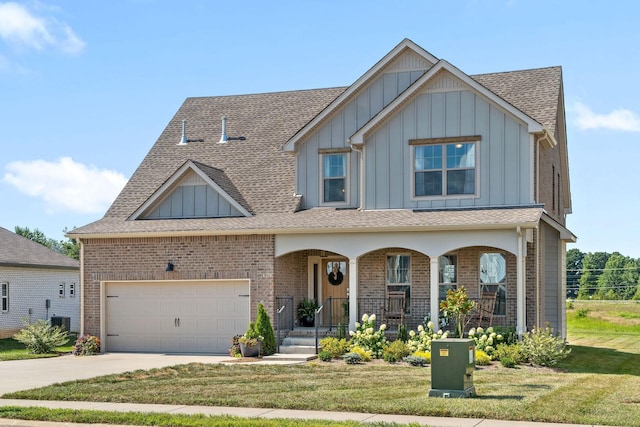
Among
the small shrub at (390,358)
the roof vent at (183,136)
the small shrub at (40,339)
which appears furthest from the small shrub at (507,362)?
the roof vent at (183,136)

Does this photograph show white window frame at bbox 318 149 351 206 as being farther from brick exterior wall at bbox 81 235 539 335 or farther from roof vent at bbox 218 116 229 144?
roof vent at bbox 218 116 229 144

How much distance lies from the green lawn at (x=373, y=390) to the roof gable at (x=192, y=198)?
692 centimetres

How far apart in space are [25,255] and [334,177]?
1631 cm

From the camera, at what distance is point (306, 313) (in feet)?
85.0

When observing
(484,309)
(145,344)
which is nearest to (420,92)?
(484,309)

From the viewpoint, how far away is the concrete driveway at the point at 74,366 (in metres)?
18.6

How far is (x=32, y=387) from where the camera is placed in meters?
17.4

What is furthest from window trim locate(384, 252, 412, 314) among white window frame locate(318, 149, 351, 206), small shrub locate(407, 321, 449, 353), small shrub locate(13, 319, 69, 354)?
small shrub locate(13, 319, 69, 354)

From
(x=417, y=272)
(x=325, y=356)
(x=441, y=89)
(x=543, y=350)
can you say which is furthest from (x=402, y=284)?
(x=441, y=89)

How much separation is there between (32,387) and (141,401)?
136 inches

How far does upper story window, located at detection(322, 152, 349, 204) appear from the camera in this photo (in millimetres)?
26391

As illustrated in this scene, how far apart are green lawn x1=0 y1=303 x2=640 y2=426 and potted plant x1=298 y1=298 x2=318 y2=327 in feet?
14.5

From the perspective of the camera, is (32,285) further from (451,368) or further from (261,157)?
(451,368)

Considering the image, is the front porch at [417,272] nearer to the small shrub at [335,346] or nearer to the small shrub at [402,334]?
the small shrub at [402,334]
